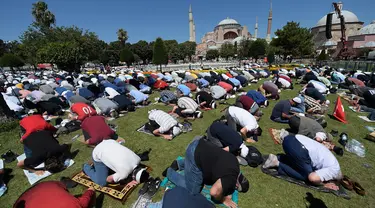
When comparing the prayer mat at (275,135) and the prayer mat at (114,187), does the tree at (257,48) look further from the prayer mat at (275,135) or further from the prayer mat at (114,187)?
the prayer mat at (114,187)

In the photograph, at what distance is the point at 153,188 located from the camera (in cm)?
353

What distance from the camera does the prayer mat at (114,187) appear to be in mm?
3311

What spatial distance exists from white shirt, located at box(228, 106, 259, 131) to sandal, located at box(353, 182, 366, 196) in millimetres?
2437

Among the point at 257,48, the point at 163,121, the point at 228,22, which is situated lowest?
the point at 163,121

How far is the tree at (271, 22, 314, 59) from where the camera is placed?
34406mm

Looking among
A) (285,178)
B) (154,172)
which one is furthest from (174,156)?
(285,178)

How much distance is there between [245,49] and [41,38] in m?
40.9

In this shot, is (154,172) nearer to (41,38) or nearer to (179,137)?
(179,137)

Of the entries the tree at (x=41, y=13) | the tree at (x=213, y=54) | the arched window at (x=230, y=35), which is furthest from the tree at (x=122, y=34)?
the arched window at (x=230, y=35)

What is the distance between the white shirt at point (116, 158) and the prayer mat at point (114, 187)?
210 mm

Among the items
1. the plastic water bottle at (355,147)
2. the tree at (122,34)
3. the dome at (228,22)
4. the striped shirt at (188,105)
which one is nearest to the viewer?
the plastic water bottle at (355,147)

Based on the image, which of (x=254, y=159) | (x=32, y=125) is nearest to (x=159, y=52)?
(x=32, y=125)

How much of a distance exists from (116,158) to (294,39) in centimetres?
4030

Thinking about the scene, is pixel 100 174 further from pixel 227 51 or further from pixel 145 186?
pixel 227 51
